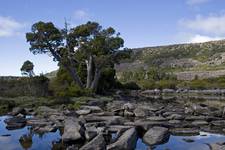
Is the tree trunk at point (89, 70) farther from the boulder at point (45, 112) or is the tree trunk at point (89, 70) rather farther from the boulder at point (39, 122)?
the boulder at point (39, 122)

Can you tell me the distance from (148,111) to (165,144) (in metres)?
11.5

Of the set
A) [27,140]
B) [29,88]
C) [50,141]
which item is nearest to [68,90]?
[29,88]

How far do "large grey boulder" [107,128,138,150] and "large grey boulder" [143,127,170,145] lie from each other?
68 cm

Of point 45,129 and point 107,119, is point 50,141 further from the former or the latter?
point 107,119

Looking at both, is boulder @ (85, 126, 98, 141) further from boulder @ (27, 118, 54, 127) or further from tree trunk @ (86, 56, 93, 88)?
tree trunk @ (86, 56, 93, 88)

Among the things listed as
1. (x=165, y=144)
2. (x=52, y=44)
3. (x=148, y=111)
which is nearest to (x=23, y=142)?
(x=165, y=144)

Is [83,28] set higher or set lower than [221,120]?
higher

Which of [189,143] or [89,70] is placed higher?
[89,70]

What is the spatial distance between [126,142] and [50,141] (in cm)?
414

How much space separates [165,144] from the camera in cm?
1731

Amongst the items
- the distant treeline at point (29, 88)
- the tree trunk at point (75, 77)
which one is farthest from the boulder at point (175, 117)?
the tree trunk at point (75, 77)

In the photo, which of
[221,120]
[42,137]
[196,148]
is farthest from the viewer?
[221,120]

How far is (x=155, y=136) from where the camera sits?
1788 cm

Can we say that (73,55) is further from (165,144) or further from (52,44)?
(165,144)
